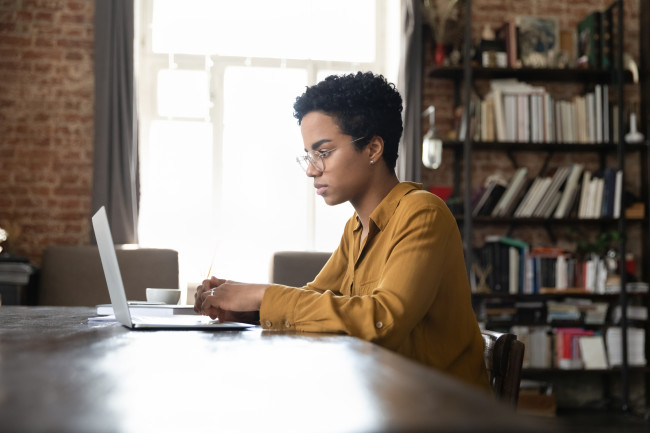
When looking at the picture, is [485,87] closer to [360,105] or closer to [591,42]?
[591,42]

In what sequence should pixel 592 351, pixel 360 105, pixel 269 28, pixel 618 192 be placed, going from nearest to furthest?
pixel 360 105
pixel 592 351
pixel 618 192
pixel 269 28

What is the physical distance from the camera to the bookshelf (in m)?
4.57

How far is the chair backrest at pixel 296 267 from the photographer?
4062 mm

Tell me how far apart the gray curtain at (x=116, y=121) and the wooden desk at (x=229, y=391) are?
3.61 metres

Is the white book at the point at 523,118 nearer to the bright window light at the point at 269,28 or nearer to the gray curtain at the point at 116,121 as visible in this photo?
the bright window light at the point at 269,28

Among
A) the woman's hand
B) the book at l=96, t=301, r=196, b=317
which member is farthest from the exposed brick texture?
the woman's hand

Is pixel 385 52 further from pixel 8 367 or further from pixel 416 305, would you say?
pixel 8 367

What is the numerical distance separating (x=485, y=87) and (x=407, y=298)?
398cm

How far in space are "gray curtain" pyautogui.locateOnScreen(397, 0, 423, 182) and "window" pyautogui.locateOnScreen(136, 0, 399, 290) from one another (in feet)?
0.76

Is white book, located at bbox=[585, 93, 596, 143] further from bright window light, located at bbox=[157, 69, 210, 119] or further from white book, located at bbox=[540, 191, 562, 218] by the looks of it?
bright window light, located at bbox=[157, 69, 210, 119]

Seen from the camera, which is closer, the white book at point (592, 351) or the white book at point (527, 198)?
the white book at point (592, 351)

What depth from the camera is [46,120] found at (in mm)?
4668

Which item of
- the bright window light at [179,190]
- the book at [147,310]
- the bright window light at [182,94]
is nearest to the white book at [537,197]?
the bright window light at [179,190]

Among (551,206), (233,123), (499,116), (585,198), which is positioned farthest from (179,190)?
(585,198)
